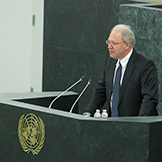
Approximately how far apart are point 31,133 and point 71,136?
0.42 m

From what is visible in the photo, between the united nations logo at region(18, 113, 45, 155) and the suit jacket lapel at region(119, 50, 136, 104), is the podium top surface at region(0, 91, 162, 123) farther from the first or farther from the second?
the suit jacket lapel at region(119, 50, 136, 104)

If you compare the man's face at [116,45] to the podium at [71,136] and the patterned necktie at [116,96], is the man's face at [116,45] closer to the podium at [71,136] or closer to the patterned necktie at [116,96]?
the patterned necktie at [116,96]

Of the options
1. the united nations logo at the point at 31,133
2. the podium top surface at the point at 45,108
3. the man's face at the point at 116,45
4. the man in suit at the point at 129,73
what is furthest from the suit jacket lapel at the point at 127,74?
the united nations logo at the point at 31,133

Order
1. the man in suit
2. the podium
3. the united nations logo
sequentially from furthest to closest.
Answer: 1. the man in suit
2. the united nations logo
3. the podium

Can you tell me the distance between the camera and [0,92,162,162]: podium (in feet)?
12.1

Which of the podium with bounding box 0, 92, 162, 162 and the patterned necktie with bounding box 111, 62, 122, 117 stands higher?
the patterned necktie with bounding box 111, 62, 122, 117

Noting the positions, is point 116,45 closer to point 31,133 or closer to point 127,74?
point 127,74

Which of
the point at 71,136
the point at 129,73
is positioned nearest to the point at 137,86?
the point at 129,73

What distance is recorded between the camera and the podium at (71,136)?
3703 millimetres

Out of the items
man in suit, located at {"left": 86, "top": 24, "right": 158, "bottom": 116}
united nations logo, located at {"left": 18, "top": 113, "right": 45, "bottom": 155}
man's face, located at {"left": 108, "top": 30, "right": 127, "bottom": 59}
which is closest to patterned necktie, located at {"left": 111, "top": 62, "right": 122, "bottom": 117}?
man in suit, located at {"left": 86, "top": 24, "right": 158, "bottom": 116}

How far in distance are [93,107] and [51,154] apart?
2.35 feet

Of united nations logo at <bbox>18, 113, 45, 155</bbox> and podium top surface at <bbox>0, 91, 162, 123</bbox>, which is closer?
podium top surface at <bbox>0, 91, 162, 123</bbox>

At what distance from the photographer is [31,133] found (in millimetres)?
4191

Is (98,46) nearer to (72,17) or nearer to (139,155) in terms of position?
(72,17)
